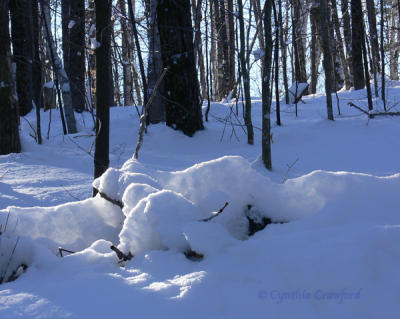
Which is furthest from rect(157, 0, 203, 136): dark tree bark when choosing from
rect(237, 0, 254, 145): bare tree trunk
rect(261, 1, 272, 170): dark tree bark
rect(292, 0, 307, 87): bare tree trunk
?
rect(261, 1, 272, 170): dark tree bark

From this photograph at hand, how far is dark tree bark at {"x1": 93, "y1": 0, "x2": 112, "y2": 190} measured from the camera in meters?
3.00

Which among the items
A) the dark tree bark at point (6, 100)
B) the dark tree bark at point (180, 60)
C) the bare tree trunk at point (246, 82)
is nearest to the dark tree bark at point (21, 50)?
the dark tree bark at point (6, 100)

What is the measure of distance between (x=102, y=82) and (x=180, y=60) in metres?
3.07

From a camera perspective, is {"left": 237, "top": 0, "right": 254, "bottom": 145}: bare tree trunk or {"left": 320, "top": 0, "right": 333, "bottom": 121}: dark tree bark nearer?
{"left": 237, "top": 0, "right": 254, "bottom": 145}: bare tree trunk

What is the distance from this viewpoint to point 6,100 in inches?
200

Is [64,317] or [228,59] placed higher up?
[228,59]

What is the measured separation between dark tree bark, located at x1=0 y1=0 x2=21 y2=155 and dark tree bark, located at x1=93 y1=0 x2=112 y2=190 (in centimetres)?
267

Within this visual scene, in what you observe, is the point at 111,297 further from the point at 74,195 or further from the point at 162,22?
the point at 162,22

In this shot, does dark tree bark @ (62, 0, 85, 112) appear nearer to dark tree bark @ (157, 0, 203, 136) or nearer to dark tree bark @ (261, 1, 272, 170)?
dark tree bark @ (157, 0, 203, 136)

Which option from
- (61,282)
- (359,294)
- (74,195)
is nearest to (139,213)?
(61,282)

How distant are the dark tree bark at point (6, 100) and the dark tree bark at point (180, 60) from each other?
7.23 ft

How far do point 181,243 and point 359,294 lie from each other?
28.1 inches

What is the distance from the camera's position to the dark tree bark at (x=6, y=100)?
5.02 m

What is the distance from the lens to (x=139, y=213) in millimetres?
1698
